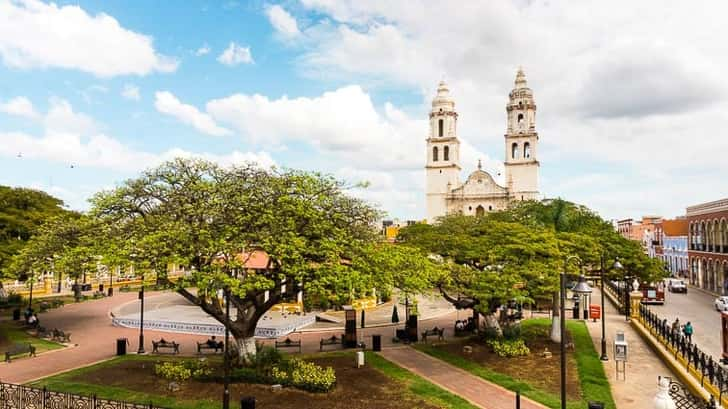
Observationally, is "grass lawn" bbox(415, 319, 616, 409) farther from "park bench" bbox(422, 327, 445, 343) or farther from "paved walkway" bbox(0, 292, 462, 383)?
"paved walkway" bbox(0, 292, 462, 383)

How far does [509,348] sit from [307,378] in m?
10.3

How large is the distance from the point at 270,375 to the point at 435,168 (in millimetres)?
74357

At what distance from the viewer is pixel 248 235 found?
730 inches

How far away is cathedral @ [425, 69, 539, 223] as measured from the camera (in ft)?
281

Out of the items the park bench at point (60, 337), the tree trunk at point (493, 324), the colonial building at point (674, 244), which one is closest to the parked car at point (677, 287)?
the colonial building at point (674, 244)

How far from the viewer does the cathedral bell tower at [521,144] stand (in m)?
85.2

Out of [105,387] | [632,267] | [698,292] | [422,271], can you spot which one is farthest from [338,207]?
[698,292]

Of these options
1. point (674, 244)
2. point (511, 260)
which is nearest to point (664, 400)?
point (511, 260)

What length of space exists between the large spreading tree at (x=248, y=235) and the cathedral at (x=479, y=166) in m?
66.6

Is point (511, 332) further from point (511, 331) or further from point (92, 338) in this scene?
point (92, 338)

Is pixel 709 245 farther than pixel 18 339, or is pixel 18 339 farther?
pixel 709 245

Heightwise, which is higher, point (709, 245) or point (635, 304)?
point (709, 245)

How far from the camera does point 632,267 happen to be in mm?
31094

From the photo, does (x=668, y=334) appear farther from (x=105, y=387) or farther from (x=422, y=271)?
(x=105, y=387)
